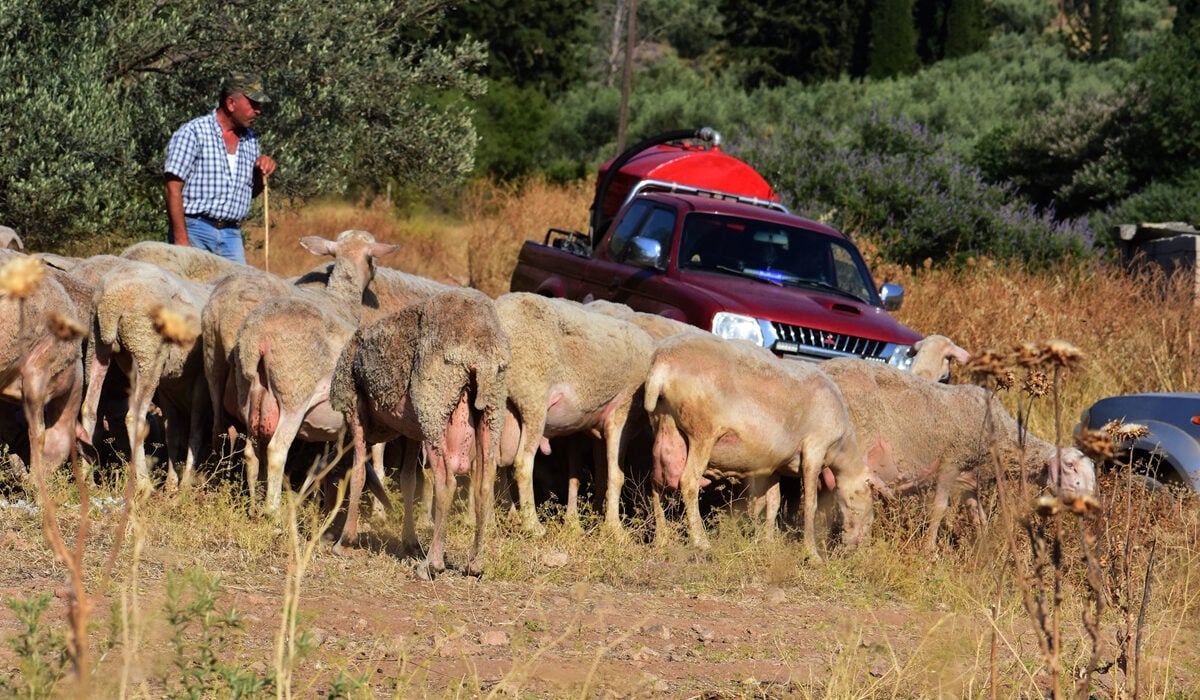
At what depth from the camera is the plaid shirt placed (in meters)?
11.4

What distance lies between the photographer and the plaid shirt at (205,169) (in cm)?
1138

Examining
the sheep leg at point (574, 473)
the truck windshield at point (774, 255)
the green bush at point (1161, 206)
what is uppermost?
the truck windshield at point (774, 255)

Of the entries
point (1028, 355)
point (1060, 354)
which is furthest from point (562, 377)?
point (1060, 354)

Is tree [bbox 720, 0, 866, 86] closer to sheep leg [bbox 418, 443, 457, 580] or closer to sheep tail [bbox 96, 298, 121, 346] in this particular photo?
sheep tail [bbox 96, 298, 121, 346]

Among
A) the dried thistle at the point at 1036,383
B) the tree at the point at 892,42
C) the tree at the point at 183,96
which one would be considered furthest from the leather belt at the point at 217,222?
the tree at the point at 892,42

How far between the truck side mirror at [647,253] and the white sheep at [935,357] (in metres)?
2.17

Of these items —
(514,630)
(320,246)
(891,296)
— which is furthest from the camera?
(891,296)

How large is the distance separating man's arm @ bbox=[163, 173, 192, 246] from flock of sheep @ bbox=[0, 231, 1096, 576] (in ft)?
3.86

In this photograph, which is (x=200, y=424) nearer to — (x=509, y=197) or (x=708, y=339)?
(x=708, y=339)

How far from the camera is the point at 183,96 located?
15695 millimetres

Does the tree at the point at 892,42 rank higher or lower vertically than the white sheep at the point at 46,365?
lower

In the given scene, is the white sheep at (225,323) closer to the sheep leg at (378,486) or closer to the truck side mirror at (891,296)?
the sheep leg at (378,486)

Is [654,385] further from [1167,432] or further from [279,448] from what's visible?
[1167,432]

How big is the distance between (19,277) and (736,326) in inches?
319
